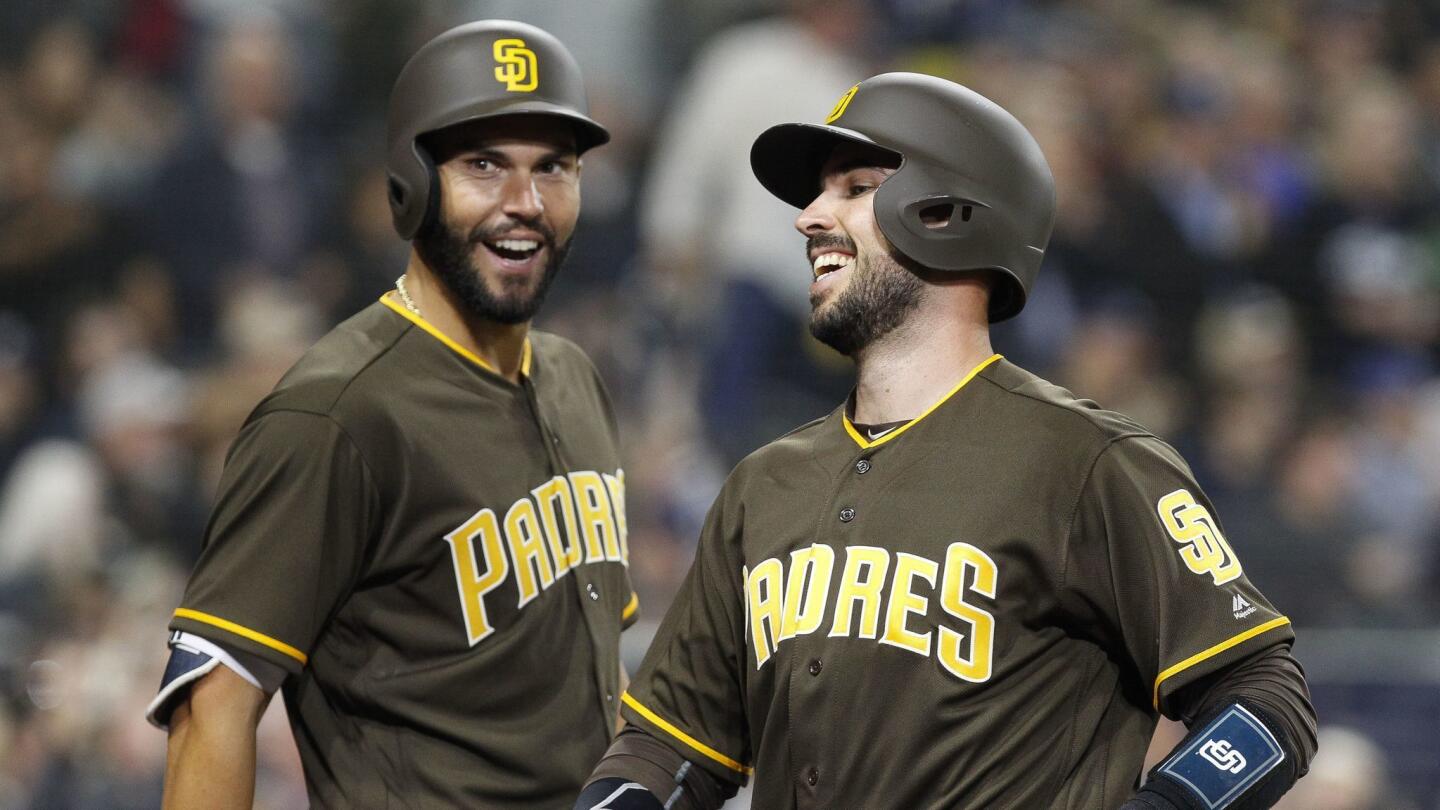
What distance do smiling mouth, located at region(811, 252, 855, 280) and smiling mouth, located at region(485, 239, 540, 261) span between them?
73cm

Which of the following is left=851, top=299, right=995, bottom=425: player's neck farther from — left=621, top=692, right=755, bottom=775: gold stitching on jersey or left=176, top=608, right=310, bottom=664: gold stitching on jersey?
left=176, top=608, right=310, bottom=664: gold stitching on jersey

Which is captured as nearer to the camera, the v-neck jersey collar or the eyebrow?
the eyebrow

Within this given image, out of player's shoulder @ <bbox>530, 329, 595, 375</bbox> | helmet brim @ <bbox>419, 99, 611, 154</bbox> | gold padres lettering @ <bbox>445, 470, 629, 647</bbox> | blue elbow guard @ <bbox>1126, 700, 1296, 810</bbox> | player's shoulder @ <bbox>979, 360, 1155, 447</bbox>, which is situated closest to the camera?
blue elbow guard @ <bbox>1126, 700, 1296, 810</bbox>

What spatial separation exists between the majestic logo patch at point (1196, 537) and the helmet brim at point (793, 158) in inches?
30.9

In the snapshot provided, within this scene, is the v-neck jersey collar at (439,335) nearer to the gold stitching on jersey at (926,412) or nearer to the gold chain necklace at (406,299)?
the gold chain necklace at (406,299)

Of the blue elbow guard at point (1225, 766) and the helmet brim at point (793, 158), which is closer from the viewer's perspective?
the blue elbow guard at point (1225, 766)

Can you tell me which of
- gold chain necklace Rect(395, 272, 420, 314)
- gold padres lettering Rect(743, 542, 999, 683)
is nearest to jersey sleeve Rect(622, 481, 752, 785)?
gold padres lettering Rect(743, 542, 999, 683)

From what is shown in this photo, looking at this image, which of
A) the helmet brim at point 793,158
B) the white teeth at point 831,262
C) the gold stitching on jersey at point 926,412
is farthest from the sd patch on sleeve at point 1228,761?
the helmet brim at point 793,158

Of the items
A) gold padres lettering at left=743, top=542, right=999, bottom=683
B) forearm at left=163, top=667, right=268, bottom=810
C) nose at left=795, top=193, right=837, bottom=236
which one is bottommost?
forearm at left=163, top=667, right=268, bottom=810

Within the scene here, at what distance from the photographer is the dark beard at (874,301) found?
102 inches

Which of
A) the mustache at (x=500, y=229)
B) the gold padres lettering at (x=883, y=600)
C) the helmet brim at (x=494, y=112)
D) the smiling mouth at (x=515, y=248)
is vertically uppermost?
the helmet brim at (x=494, y=112)

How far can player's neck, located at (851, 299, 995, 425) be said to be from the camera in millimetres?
2586

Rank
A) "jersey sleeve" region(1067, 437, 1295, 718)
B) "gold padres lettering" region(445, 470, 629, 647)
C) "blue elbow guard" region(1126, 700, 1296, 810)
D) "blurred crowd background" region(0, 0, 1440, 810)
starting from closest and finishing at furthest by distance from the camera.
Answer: "blue elbow guard" region(1126, 700, 1296, 810), "jersey sleeve" region(1067, 437, 1295, 718), "gold padres lettering" region(445, 470, 629, 647), "blurred crowd background" region(0, 0, 1440, 810)

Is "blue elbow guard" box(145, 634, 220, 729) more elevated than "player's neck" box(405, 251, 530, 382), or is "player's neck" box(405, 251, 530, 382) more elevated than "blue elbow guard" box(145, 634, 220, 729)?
"player's neck" box(405, 251, 530, 382)
